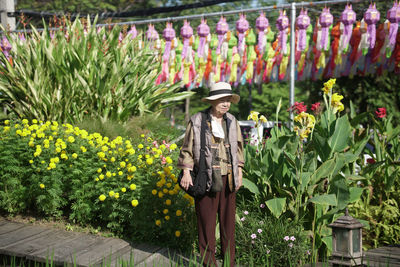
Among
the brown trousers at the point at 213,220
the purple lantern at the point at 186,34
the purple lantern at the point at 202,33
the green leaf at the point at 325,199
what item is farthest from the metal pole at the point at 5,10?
the green leaf at the point at 325,199

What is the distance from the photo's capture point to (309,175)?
12.0 ft

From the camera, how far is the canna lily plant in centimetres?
365

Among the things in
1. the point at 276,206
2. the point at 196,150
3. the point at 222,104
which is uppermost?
the point at 222,104

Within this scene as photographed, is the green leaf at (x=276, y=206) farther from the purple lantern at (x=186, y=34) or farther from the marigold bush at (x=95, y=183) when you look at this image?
the purple lantern at (x=186, y=34)

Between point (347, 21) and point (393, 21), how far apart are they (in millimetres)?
629

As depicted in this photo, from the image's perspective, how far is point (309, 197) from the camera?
3805 mm

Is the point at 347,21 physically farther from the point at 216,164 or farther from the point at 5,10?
the point at 5,10

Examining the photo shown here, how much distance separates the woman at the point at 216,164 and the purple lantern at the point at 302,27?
3.90 metres

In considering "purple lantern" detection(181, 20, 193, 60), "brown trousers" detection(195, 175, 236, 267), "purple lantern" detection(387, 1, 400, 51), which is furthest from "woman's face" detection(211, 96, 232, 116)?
"purple lantern" detection(181, 20, 193, 60)

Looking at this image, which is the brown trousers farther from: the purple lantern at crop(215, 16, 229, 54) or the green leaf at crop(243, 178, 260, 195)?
the purple lantern at crop(215, 16, 229, 54)

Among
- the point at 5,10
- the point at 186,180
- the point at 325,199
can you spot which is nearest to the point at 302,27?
the point at 325,199

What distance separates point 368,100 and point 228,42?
5116 mm

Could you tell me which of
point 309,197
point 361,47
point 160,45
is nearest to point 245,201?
point 309,197

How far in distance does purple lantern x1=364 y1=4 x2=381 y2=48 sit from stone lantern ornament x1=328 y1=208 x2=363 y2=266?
4.26 metres
